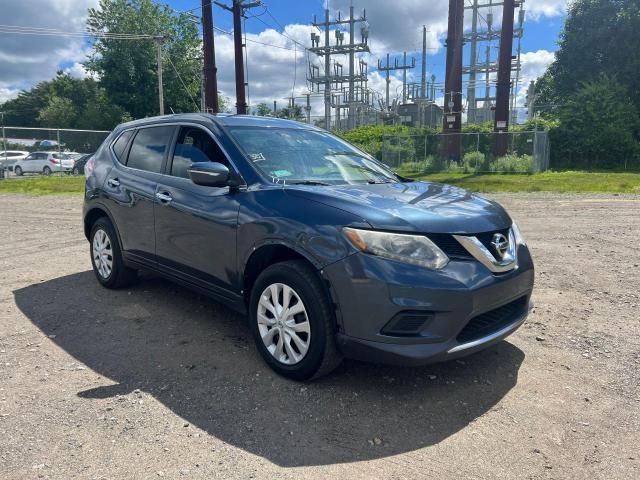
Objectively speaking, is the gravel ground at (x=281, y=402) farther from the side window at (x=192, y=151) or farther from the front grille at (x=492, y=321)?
the side window at (x=192, y=151)

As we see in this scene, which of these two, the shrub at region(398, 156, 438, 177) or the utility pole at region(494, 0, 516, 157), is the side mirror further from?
the utility pole at region(494, 0, 516, 157)

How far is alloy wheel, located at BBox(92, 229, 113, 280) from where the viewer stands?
5273mm

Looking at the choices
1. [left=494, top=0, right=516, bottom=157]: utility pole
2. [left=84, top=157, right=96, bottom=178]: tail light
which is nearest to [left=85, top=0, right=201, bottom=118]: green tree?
[left=494, top=0, right=516, bottom=157]: utility pole

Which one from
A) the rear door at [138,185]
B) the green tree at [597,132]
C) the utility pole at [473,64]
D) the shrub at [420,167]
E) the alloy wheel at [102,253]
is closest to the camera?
the rear door at [138,185]

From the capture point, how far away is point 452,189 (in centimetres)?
408

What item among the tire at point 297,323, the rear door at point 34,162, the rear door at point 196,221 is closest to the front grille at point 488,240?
the tire at point 297,323

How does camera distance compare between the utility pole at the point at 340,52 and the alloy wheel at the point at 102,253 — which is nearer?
the alloy wheel at the point at 102,253

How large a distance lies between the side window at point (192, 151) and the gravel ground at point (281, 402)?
4.48ft

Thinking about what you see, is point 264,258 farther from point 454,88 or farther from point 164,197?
point 454,88

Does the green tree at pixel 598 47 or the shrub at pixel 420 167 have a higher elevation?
the green tree at pixel 598 47

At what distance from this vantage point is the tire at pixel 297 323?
3.07 metres

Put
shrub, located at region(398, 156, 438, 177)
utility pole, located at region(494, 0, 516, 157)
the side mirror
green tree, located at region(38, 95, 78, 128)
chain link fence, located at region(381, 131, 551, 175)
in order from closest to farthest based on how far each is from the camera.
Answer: the side mirror → chain link fence, located at region(381, 131, 551, 175) → utility pole, located at region(494, 0, 516, 157) → shrub, located at region(398, 156, 438, 177) → green tree, located at region(38, 95, 78, 128)

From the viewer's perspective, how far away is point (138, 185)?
475 centimetres

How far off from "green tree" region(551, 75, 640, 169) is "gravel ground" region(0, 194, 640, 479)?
31.4 m
